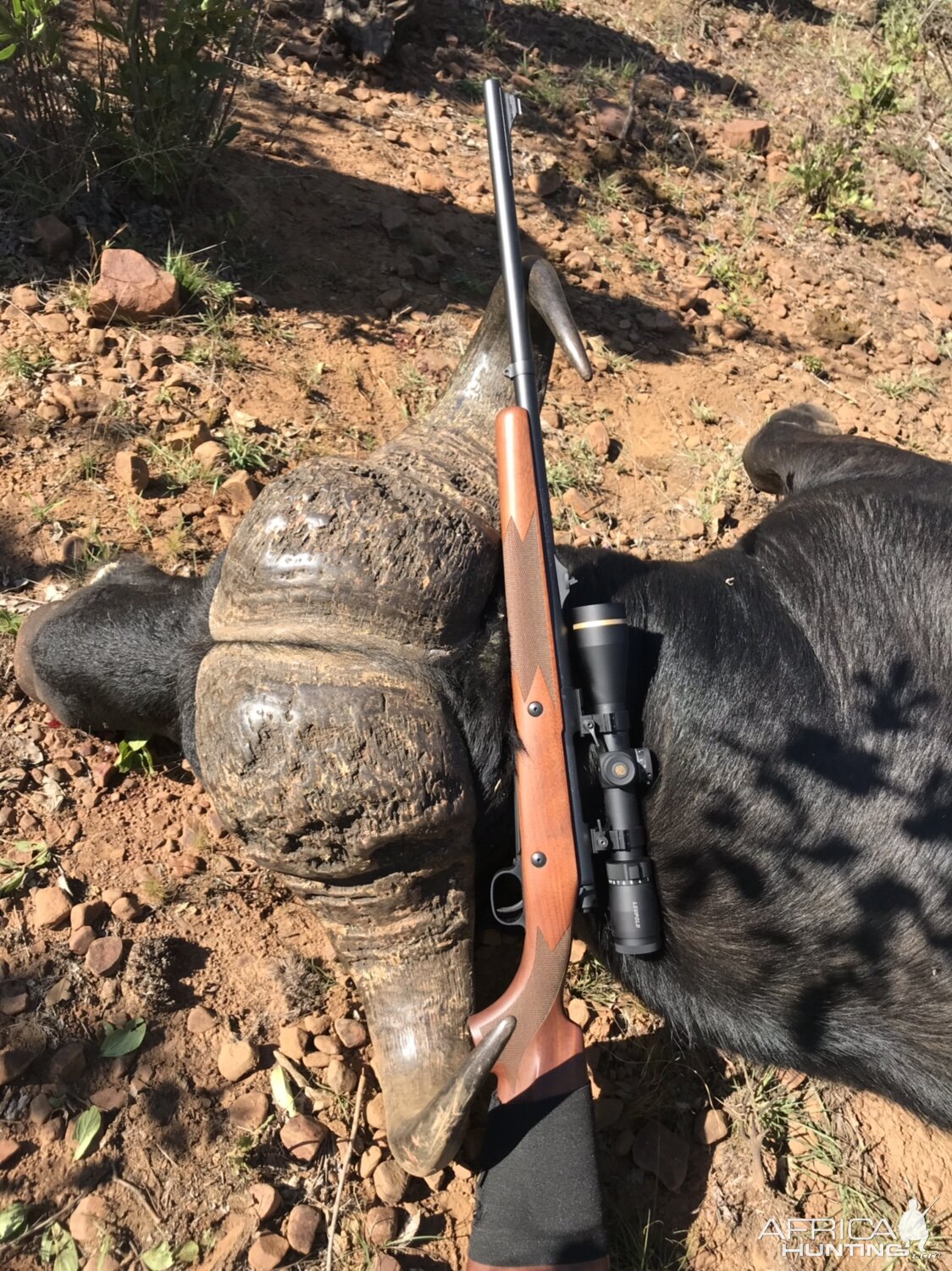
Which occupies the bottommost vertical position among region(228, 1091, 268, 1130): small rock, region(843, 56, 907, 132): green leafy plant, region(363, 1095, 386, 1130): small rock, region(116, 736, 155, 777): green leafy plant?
region(363, 1095, 386, 1130): small rock

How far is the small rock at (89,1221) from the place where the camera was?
2.39m

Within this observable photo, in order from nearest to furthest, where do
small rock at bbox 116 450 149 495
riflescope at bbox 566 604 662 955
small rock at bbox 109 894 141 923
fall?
riflescope at bbox 566 604 662 955 → small rock at bbox 109 894 141 923 → small rock at bbox 116 450 149 495

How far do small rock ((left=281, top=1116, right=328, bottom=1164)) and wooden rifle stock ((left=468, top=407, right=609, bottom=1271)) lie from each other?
0.79 metres

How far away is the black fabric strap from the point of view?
6.49ft

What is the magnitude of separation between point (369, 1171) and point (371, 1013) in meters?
0.78

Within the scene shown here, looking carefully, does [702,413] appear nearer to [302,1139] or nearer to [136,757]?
[136,757]

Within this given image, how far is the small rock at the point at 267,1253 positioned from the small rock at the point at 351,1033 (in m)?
0.54

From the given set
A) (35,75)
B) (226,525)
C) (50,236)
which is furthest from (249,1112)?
(35,75)

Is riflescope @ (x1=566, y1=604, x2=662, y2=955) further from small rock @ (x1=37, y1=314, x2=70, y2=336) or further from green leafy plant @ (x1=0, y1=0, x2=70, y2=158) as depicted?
green leafy plant @ (x1=0, y1=0, x2=70, y2=158)

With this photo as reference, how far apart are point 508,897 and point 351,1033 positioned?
2.55 feet

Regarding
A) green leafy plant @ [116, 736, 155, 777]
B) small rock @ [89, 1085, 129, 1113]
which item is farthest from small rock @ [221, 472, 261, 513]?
small rock @ [89, 1085, 129, 1113]

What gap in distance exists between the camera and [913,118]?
759 centimetres

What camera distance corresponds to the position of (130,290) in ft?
13.7

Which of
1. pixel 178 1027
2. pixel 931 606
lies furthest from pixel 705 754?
pixel 178 1027
